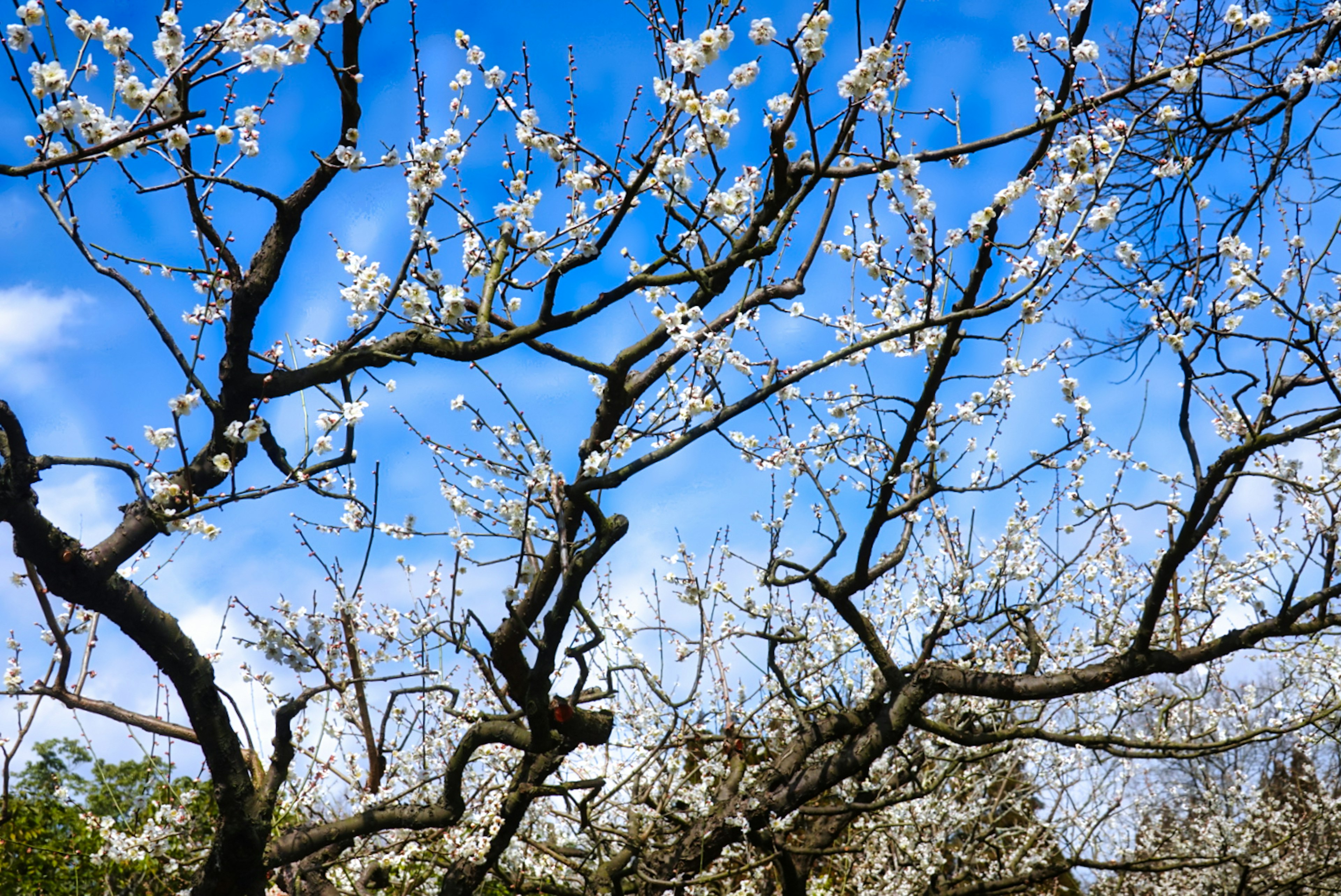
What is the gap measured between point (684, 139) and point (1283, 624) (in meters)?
4.11

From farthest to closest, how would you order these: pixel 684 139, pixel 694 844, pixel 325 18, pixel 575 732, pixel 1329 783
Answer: pixel 1329 783 < pixel 694 844 < pixel 575 732 < pixel 684 139 < pixel 325 18

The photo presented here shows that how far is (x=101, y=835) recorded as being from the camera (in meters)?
4.55

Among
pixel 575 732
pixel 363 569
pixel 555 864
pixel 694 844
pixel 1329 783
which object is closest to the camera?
pixel 363 569

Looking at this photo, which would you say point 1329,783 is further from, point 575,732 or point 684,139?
point 684,139

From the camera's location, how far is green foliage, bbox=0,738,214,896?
15.8 feet

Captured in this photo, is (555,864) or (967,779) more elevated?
(967,779)

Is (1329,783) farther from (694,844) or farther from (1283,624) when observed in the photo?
(694,844)

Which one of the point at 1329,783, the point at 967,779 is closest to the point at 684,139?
the point at 967,779

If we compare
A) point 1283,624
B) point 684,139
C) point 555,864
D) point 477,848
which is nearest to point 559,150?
point 684,139

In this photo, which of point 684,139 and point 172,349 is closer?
point 172,349

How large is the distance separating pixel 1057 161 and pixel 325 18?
2.95 metres

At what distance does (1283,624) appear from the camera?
15.9 feet

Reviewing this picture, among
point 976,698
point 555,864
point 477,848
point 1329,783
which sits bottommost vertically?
point 477,848

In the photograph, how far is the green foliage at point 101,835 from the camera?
4.80 meters
